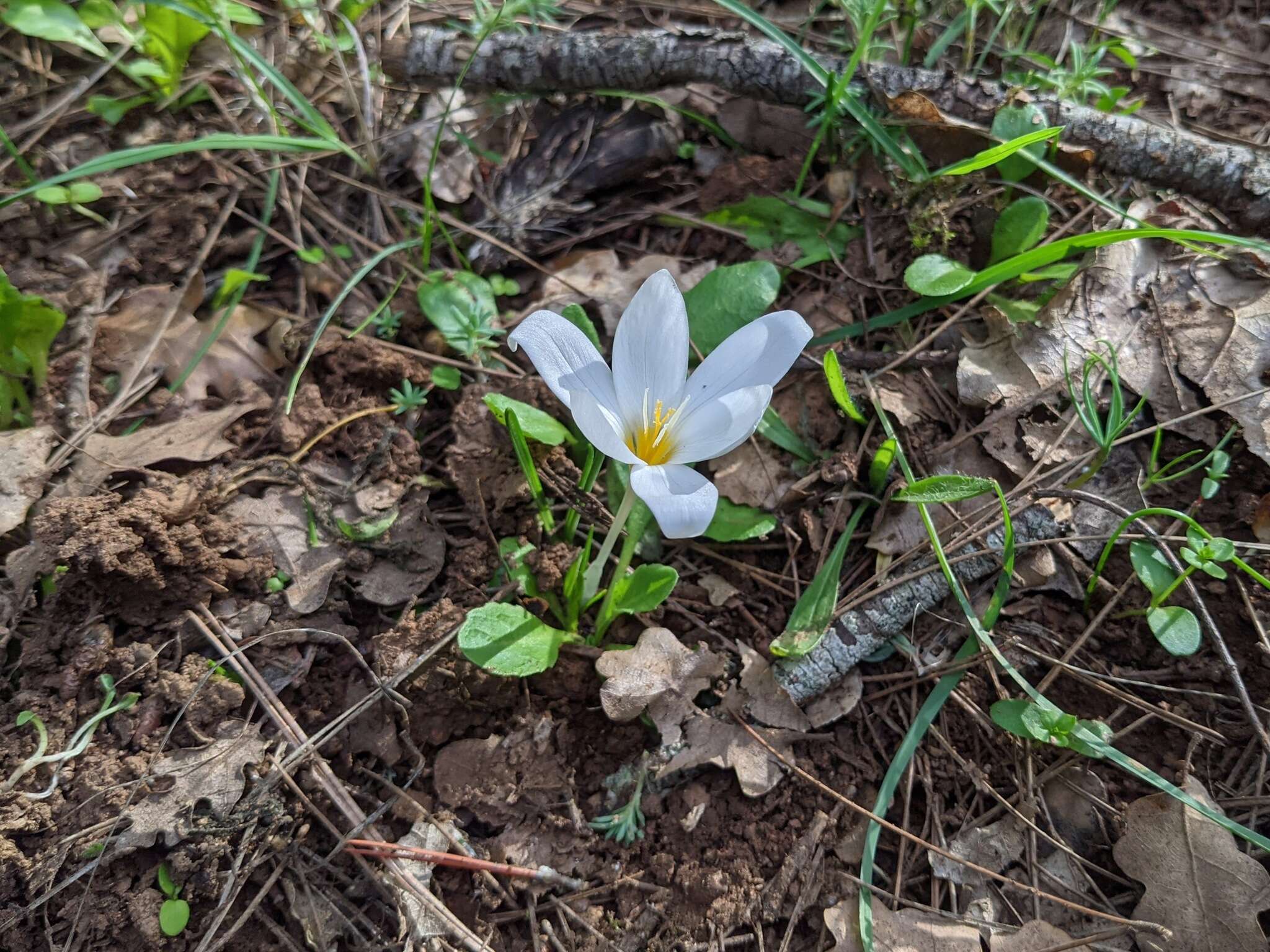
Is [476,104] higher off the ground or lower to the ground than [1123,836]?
higher

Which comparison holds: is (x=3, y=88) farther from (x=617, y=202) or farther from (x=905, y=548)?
(x=905, y=548)

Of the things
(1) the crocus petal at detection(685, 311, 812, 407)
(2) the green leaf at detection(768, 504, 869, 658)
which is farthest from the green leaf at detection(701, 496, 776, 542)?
(1) the crocus petal at detection(685, 311, 812, 407)

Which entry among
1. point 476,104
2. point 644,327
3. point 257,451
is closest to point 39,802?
point 257,451

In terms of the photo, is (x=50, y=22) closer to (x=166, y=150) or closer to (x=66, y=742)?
→ (x=166, y=150)

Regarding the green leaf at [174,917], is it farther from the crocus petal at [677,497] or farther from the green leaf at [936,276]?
the green leaf at [936,276]

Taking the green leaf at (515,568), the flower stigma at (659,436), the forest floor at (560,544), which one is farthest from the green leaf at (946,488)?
the green leaf at (515,568)

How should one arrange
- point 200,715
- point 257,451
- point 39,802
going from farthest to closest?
point 257,451, point 200,715, point 39,802
